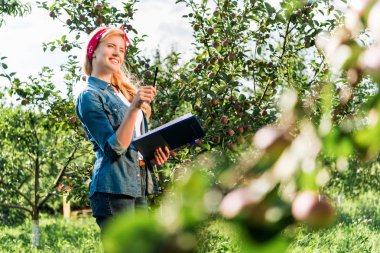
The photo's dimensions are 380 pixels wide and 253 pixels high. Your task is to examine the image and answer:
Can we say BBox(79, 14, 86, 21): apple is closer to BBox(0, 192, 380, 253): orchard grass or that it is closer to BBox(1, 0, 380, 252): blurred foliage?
BBox(1, 0, 380, 252): blurred foliage

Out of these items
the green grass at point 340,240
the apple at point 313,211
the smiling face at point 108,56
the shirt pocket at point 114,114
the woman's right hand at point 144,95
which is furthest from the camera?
the green grass at point 340,240

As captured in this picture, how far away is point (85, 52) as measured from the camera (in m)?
2.91

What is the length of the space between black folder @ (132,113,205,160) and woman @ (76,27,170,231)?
0.05 m

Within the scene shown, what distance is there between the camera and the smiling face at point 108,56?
284 centimetres

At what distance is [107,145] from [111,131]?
61 mm

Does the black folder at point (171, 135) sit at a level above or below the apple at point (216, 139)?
above

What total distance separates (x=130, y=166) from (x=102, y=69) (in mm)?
447

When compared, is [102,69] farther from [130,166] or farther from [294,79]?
[294,79]

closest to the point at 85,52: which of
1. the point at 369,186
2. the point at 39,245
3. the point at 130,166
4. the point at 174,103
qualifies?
the point at 130,166

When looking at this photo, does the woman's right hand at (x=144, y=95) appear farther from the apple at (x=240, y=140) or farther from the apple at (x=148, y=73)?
the apple at (x=148, y=73)

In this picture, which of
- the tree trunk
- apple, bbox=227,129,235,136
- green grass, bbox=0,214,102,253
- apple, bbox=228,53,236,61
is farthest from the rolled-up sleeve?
the tree trunk

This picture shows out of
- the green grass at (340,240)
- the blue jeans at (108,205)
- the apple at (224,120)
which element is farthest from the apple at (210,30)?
the blue jeans at (108,205)

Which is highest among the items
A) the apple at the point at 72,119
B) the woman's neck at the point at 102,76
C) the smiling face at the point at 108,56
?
the smiling face at the point at 108,56

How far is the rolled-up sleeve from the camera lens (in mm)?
2576
